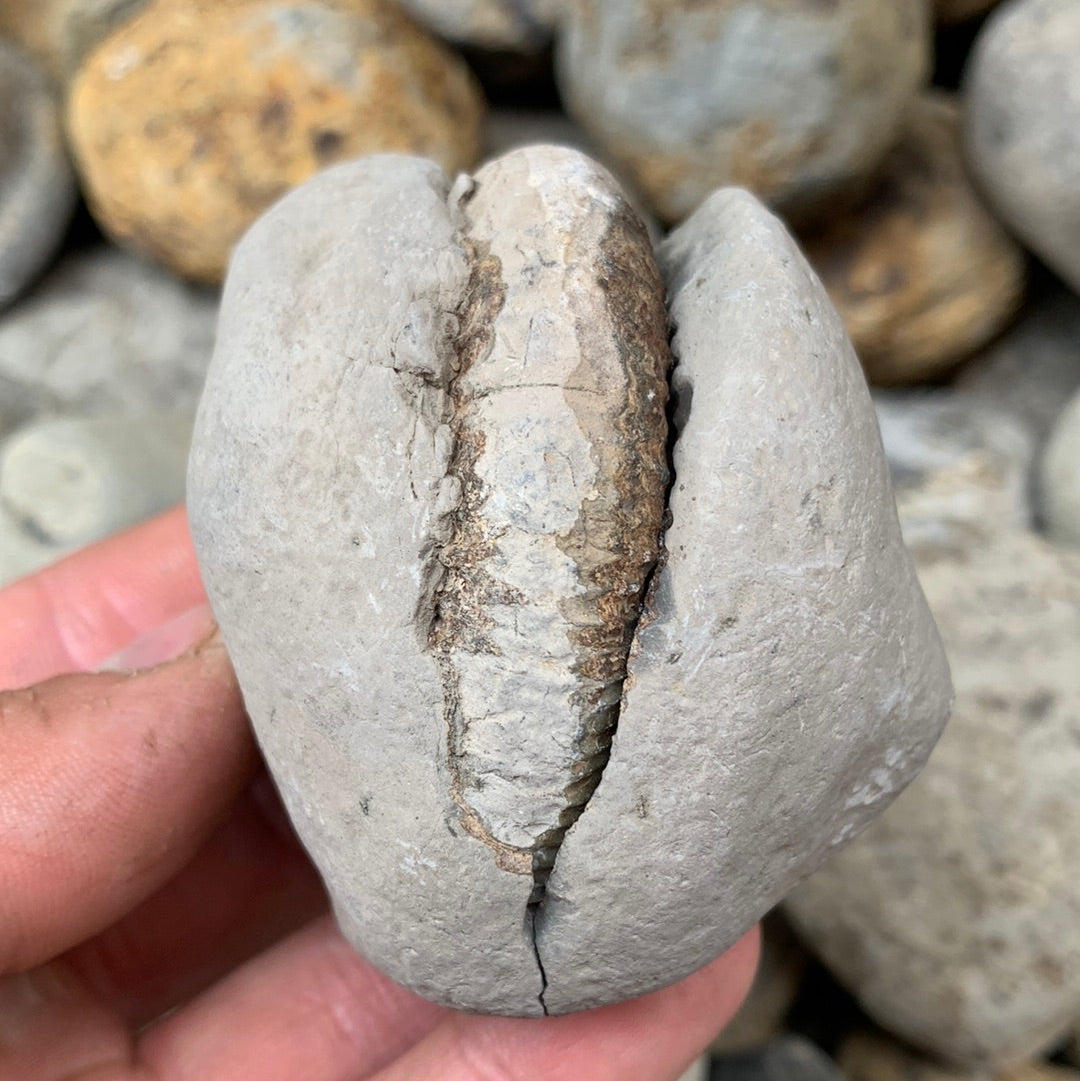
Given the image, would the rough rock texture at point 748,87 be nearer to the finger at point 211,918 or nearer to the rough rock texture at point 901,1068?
the finger at point 211,918

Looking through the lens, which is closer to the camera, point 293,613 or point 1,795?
point 293,613

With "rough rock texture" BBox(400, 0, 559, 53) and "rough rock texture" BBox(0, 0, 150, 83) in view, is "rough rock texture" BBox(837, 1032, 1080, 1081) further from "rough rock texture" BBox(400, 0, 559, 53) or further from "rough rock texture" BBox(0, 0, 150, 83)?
"rough rock texture" BBox(0, 0, 150, 83)

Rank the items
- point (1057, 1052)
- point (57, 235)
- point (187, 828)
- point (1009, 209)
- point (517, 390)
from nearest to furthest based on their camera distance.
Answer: point (517, 390), point (187, 828), point (1057, 1052), point (1009, 209), point (57, 235)

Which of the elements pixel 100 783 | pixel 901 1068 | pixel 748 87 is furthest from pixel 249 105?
pixel 901 1068

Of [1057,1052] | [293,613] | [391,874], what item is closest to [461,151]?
[293,613]

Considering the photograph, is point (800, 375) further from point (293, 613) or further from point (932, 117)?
point (932, 117)

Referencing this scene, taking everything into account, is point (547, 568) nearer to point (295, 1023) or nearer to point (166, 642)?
point (166, 642)

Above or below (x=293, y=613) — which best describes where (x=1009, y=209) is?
below

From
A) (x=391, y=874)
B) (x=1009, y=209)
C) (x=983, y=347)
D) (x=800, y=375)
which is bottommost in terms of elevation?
(x=983, y=347)
